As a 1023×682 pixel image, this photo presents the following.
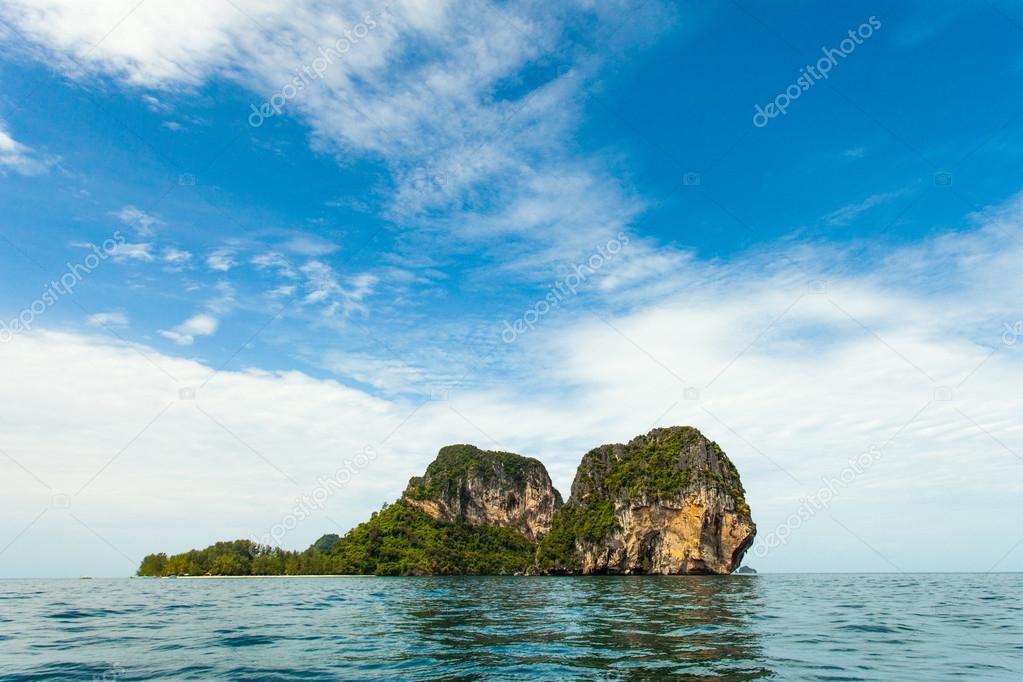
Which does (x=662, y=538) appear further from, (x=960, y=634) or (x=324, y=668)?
(x=324, y=668)

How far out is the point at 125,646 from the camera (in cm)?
1920

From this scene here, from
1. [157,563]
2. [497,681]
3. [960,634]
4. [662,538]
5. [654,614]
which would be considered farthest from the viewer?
[157,563]

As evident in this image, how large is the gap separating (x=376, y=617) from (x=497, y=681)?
19.7m

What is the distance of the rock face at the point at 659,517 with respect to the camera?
122125mm

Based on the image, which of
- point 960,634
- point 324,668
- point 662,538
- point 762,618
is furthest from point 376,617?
point 662,538

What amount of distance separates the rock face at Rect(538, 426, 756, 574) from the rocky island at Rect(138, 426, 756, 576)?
0.23 metres

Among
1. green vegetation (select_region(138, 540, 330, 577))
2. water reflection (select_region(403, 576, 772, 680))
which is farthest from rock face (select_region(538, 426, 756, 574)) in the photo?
water reflection (select_region(403, 576, 772, 680))

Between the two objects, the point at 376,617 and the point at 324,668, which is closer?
the point at 324,668

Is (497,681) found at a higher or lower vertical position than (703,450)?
lower

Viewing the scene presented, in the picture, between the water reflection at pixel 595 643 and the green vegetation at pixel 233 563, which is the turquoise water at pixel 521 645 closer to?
the water reflection at pixel 595 643

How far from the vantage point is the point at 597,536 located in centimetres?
13725

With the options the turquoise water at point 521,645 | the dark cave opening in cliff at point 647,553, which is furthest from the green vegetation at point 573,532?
the turquoise water at point 521,645

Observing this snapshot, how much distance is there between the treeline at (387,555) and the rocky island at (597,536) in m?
0.31

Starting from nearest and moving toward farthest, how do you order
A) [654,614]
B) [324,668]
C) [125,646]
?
[324,668], [125,646], [654,614]
